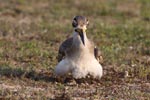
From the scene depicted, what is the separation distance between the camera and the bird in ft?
29.6

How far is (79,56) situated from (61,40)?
410 centimetres

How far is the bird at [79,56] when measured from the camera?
9031 millimetres

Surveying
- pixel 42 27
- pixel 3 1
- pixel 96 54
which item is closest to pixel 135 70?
pixel 96 54

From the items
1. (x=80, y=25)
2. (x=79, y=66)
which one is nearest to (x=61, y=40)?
(x=79, y=66)

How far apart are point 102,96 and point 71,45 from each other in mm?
922

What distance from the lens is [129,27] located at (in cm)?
1480

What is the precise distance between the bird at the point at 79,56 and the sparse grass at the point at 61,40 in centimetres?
19

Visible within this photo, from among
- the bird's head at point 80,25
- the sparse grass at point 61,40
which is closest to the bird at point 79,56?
the bird's head at point 80,25

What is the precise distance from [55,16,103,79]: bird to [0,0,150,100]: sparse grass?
7.6 inches

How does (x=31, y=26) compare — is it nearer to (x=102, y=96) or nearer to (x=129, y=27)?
(x=129, y=27)

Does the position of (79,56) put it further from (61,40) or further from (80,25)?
(61,40)

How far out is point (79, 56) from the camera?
9.10m

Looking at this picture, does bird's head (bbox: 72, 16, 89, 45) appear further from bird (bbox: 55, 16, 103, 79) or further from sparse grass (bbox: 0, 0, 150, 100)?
sparse grass (bbox: 0, 0, 150, 100)

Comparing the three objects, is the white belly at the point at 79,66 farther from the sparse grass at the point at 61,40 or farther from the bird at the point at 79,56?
the sparse grass at the point at 61,40
